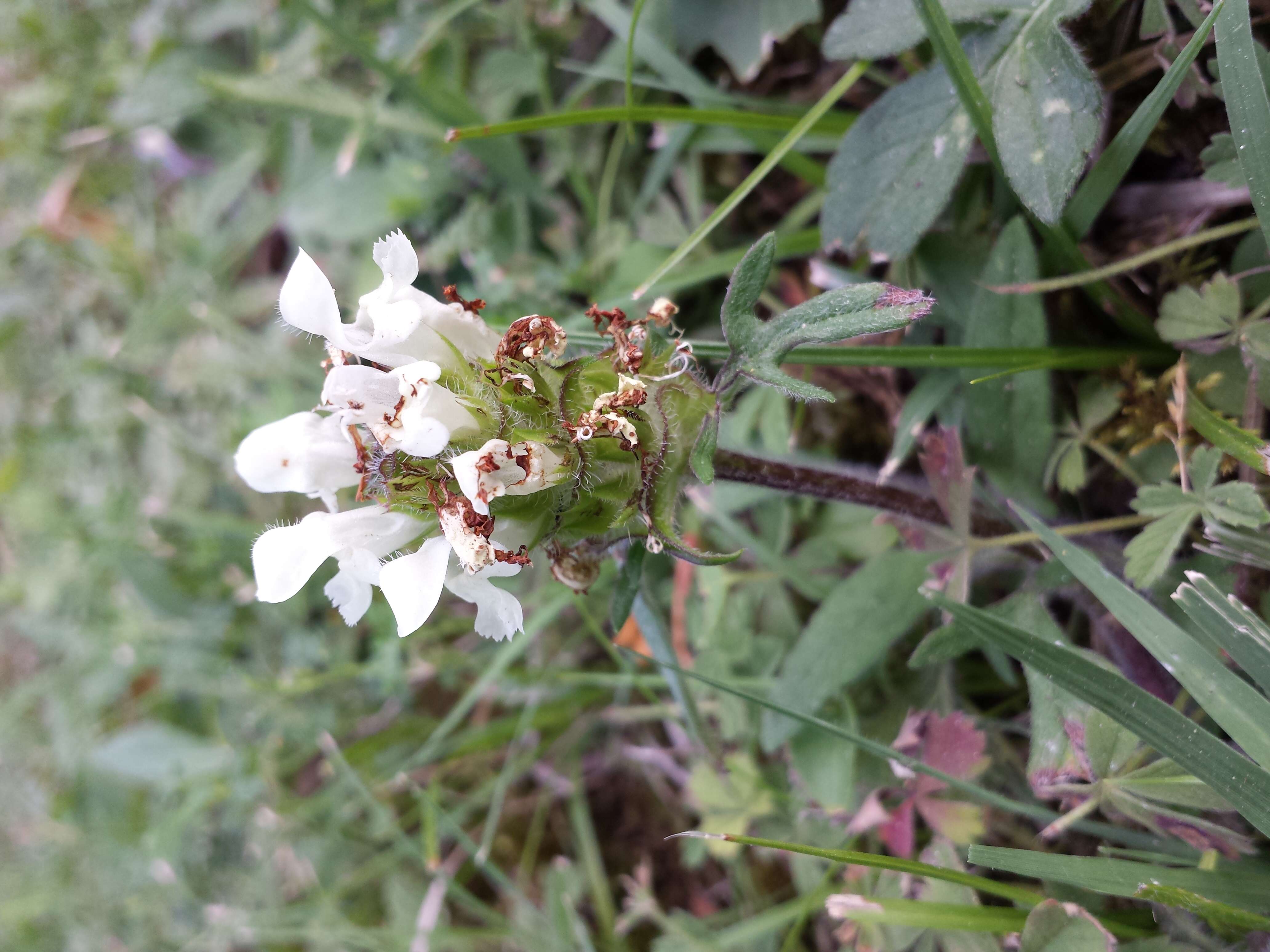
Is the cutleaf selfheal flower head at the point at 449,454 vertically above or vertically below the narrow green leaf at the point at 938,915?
above

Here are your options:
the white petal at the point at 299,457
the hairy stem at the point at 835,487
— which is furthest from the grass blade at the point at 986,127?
the white petal at the point at 299,457

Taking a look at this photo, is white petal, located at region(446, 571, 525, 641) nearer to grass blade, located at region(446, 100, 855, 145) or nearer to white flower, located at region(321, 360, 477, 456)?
white flower, located at region(321, 360, 477, 456)

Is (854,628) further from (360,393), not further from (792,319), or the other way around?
(360,393)

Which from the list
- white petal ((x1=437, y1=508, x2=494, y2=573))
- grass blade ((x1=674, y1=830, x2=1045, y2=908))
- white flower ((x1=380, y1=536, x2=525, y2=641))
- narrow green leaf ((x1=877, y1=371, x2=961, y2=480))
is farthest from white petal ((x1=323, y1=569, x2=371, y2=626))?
narrow green leaf ((x1=877, y1=371, x2=961, y2=480))

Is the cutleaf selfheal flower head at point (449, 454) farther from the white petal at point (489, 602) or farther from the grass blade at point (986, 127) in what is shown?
the grass blade at point (986, 127)

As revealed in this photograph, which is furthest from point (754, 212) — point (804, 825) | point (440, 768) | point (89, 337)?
point (89, 337)

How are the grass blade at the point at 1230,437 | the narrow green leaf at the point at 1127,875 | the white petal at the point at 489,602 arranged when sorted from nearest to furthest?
the white petal at the point at 489,602 < the narrow green leaf at the point at 1127,875 < the grass blade at the point at 1230,437

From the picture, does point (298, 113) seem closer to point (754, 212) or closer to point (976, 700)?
point (754, 212)
